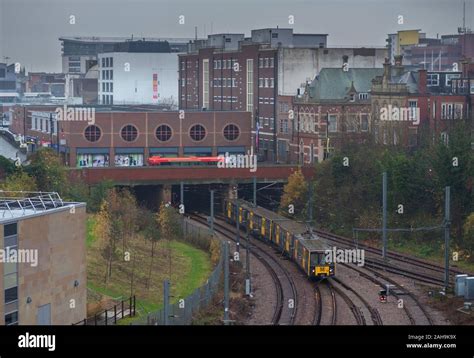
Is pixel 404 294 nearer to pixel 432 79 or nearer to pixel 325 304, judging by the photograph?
pixel 325 304

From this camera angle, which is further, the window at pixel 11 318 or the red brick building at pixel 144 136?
the red brick building at pixel 144 136

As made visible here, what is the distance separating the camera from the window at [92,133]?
37.6 meters

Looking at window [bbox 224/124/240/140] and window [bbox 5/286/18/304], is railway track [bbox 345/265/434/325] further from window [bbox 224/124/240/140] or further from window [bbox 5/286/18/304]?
window [bbox 224/124/240/140]

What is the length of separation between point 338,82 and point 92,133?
9978 mm

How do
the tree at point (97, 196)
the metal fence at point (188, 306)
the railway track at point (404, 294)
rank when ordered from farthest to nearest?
the tree at point (97, 196)
the railway track at point (404, 294)
the metal fence at point (188, 306)

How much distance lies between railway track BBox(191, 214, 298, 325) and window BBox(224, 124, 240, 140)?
34.9 feet

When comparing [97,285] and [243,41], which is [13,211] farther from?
[243,41]

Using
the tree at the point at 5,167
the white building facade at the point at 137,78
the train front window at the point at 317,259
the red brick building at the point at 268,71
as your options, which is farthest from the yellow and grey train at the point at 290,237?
the white building facade at the point at 137,78

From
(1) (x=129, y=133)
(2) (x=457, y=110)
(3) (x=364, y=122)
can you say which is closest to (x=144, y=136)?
(1) (x=129, y=133)

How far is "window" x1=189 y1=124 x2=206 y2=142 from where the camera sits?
1540 inches

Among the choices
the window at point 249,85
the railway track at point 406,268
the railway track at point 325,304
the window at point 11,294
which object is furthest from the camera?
the window at point 249,85

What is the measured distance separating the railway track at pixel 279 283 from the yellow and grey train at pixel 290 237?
43 cm

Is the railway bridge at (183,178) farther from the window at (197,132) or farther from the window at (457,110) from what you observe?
the window at (457,110)

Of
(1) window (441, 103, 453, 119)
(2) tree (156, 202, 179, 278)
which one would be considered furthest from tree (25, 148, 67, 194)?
(1) window (441, 103, 453, 119)
